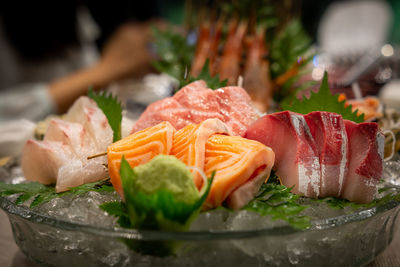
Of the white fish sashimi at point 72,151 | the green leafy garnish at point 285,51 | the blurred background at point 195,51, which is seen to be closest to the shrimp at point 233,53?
the blurred background at point 195,51

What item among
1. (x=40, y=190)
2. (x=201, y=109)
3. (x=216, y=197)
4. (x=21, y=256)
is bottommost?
(x=21, y=256)

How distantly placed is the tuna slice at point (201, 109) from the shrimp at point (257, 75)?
97 centimetres

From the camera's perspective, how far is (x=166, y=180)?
2.19 feet

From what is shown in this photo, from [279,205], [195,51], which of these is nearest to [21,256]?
[279,205]

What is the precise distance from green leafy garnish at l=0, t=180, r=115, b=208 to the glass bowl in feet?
0.23

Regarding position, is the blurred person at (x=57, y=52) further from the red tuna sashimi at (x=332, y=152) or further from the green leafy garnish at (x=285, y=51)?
the red tuna sashimi at (x=332, y=152)

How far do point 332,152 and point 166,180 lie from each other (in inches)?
17.9

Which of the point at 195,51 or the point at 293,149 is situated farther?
the point at 195,51

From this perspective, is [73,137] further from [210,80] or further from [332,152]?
[332,152]

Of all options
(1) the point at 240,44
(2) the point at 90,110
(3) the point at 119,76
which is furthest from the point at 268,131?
(3) the point at 119,76

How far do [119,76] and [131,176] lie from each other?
A: 3.62 m

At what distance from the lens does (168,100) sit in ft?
3.75

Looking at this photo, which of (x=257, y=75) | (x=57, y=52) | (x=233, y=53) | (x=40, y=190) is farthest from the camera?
(x=57, y=52)

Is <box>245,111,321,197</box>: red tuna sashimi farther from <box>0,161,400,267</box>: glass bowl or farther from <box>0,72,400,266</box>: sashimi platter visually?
<box>0,161,400,267</box>: glass bowl
